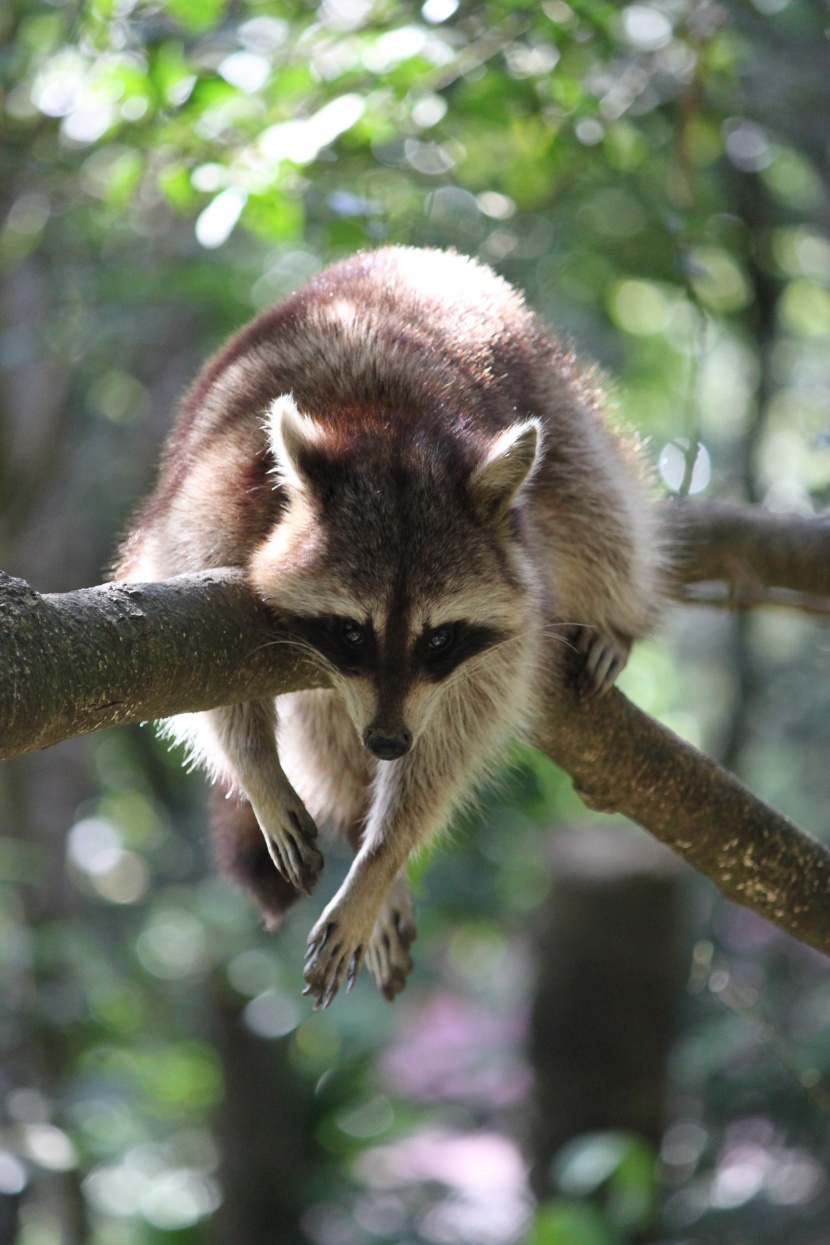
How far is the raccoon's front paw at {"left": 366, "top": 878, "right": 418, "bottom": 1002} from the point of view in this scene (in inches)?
117

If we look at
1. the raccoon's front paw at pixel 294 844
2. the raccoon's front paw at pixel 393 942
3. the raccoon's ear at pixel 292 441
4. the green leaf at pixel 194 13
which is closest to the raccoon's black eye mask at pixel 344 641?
the raccoon's ear at pixel 292 441

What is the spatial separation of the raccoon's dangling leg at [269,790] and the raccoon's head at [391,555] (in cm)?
29

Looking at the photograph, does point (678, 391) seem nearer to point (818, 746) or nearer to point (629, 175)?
point (818, 746)

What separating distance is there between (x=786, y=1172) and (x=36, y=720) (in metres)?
4.73

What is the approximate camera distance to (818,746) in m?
6.30

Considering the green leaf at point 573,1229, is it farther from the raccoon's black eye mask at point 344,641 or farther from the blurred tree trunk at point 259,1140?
the raccoon's black eye mask at point 344,641

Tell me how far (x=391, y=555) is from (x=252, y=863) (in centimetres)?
96

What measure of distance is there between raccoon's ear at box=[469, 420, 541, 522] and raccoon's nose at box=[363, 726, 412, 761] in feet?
1.60

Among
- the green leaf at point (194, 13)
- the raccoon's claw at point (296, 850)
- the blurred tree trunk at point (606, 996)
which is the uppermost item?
the green leaf at point (194, 13)

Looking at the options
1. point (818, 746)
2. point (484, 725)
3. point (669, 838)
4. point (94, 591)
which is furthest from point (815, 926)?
point (818, 746)

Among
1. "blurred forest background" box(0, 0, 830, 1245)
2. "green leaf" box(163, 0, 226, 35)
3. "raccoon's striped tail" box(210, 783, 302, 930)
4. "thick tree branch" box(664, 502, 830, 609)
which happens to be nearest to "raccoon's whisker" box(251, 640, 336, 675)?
"raccoon's striped tail" box(210, 783, 302, 930)

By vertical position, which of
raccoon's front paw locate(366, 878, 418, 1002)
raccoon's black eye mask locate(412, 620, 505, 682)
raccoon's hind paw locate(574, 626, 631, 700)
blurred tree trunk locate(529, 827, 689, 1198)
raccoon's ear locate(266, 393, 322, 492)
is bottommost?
blurred tree trunk locate(529, 827, 689, 1198)

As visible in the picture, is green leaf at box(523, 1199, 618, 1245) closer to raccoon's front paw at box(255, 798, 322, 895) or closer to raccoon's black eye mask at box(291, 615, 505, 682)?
raccoon's front paw at box(255, 798, 322, 895)

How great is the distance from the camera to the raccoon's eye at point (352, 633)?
7.75 ft
